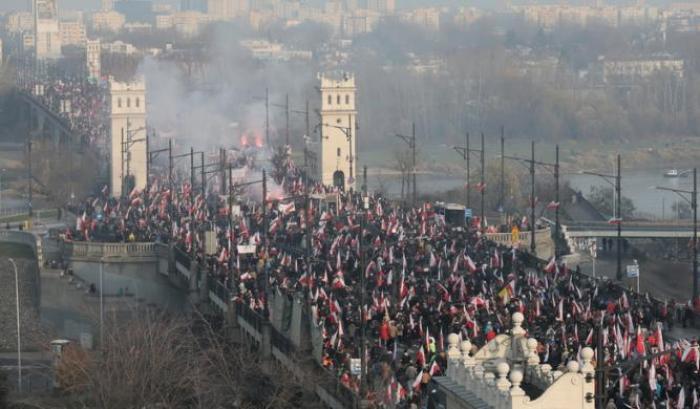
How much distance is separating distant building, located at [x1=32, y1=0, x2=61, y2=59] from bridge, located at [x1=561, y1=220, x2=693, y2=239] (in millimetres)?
113602

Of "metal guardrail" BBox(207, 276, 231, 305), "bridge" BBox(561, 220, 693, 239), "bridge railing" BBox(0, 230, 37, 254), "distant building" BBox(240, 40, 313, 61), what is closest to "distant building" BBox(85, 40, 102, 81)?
"distant building" BBox(240, 40, 313, 61)

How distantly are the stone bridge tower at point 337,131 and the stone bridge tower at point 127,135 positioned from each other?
5617mm

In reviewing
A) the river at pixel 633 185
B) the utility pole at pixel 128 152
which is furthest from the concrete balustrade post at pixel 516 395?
the river at pixel 633 185

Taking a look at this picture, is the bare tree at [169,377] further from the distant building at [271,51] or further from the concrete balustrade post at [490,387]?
the distant building at [271,51]

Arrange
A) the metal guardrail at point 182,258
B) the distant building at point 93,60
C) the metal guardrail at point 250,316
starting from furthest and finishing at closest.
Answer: the distant building at point 93,60 → the metal guardrail at point 182,258 → the metal guardrail at point 250,316

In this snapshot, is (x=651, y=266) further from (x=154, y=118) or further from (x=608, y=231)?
(x=154, y=118)

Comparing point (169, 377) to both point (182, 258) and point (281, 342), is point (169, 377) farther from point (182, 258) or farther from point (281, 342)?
point (182, 258)

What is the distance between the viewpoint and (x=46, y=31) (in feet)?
593

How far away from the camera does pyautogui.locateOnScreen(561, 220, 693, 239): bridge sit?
5778 centimetres

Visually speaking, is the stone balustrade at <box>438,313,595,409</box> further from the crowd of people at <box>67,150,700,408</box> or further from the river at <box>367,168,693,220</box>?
the river at <box>367,168,693,220</box>

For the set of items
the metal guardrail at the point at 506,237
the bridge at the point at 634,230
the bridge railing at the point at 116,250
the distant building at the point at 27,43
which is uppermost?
the metal guardrail at the point at 506,237

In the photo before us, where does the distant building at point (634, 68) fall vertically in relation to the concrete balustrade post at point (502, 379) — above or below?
below

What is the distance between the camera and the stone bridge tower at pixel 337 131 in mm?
63219

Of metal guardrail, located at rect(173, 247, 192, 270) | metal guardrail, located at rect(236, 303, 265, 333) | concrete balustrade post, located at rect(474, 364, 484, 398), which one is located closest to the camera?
concrete balustrade post, located at rect(474, 364, 484, 398)
